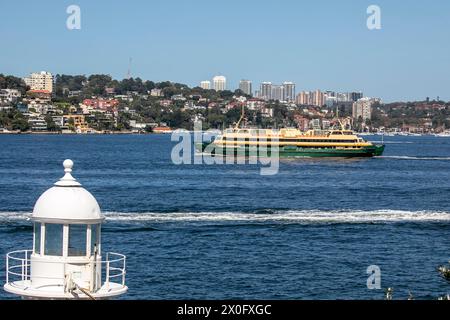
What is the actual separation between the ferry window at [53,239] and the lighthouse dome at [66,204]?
0.14 metres

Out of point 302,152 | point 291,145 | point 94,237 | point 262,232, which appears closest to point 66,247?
point 94,237

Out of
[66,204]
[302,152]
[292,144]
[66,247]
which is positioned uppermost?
[66,204]

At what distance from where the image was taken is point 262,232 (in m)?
34.6

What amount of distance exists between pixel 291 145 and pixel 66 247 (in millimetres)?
99789

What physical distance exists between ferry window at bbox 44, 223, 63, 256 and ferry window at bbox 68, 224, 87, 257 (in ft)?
0.26

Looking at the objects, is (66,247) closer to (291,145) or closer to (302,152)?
(291,145)

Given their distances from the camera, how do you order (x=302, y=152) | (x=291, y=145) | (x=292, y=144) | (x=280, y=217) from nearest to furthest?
(x=280, y=217), (x=291, y=145), (x=292, y=144), (x=302, y=152)

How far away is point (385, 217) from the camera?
40.8 meters

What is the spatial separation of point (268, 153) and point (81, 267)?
10170 centimetres

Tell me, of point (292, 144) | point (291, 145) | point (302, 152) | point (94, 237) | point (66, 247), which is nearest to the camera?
point (66, 247)

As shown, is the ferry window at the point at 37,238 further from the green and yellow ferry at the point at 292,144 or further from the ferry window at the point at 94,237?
the green and yellow ferry at the point at 292,144

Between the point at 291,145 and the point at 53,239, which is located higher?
the point at 53,239

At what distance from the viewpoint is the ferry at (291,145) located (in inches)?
4190
